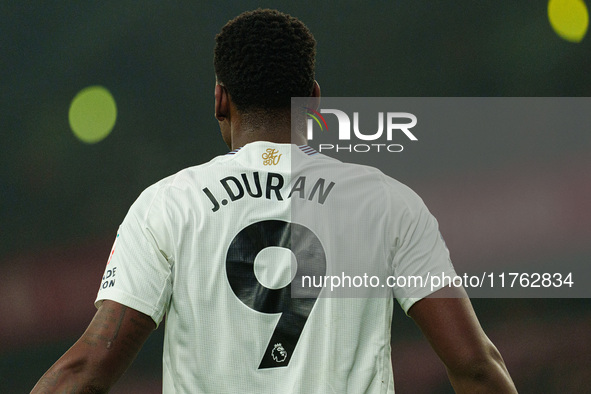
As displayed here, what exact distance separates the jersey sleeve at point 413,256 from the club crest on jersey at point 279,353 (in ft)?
0.56

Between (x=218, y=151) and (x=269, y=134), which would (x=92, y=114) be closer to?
(x=218, y=151)

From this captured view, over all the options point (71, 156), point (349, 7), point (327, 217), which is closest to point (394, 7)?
point (349, 7)

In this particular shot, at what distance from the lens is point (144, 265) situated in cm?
82

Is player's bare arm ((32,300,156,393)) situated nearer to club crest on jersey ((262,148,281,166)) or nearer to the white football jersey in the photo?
the white football jersey

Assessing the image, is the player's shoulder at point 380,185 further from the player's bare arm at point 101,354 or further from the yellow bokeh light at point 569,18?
the yellow bokeh light at point 569,18

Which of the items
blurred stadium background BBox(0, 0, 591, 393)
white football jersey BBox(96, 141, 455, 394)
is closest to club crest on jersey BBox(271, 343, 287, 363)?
white football jersey BBox(96, 141, 455, 394)

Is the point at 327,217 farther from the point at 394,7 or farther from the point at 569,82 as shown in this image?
the point at 569,82

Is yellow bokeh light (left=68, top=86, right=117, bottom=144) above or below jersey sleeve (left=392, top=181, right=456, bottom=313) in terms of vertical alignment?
above

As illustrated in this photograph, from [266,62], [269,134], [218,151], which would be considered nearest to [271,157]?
[269,134]

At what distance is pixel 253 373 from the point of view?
2.69 feet

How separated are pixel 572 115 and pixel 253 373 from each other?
2.26 metres

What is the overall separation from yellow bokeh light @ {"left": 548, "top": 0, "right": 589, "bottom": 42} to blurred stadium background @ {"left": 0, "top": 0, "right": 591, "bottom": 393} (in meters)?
0.04

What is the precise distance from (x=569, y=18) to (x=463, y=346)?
2234 millimetres

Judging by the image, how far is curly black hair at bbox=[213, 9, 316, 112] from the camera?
3.02ft
